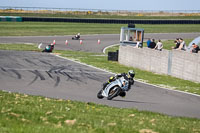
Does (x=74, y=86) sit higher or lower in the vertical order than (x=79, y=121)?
lower

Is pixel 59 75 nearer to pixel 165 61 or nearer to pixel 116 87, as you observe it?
pixel 165 61

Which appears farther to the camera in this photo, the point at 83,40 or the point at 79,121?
the point at 83,40

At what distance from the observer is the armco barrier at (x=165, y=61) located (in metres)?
22.6

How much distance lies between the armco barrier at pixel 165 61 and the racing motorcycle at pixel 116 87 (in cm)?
763

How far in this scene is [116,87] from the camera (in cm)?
1579

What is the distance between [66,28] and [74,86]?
45.3 m

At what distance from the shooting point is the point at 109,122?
369 inches

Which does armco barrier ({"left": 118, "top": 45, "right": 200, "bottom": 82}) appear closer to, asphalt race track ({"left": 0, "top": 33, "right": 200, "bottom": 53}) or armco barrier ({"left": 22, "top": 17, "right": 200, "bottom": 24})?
asphalt race track ({"left": 0, "top": 33, "right": 200, "bottom": 53})

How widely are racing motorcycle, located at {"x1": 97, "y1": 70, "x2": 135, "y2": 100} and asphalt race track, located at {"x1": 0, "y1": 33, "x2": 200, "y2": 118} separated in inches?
11.3

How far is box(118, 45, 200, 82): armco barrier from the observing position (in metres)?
22.6

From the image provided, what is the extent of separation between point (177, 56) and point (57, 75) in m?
6.84

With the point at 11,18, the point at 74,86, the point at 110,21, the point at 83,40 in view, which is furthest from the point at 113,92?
the point at 110,21

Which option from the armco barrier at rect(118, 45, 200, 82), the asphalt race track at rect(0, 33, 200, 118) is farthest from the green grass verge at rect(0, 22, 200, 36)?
the armco barrier at rect(118, 45, 200, 82)

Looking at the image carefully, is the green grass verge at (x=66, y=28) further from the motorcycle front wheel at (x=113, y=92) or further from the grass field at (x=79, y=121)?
the grass field at (x=79, y=121)
